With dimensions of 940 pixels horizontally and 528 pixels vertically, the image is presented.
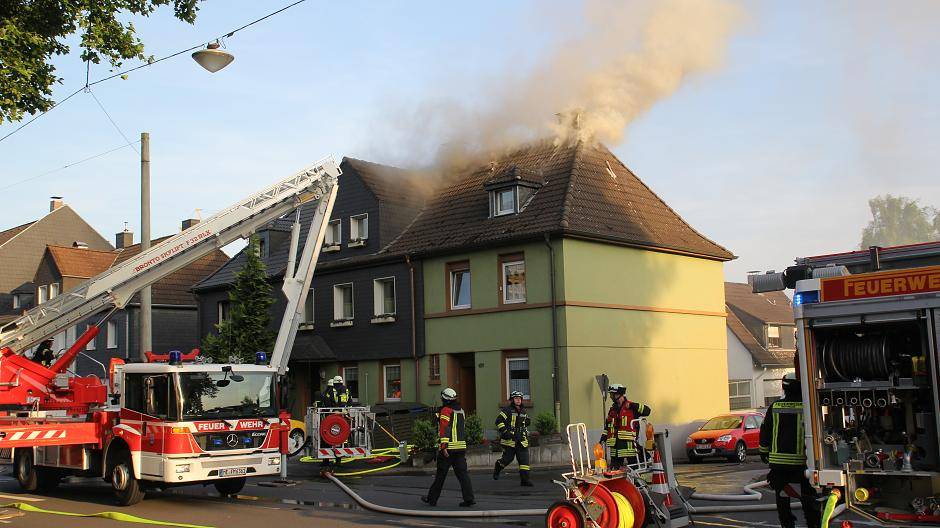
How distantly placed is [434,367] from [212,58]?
14.0 metres

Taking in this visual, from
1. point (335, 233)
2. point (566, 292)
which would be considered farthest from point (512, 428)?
point (335, 233)

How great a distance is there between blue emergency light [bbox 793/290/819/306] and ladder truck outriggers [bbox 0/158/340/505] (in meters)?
9.20

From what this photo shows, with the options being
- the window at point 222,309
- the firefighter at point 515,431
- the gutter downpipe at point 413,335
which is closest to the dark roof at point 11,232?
the window at point 222,309

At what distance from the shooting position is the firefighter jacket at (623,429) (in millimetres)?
12211

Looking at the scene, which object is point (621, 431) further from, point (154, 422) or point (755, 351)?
point (755, 351)

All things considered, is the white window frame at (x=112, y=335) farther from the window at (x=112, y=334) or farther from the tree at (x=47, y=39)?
the tree at (x=47, y=39)

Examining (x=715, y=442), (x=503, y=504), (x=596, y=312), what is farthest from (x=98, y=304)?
(x=715, y=442)

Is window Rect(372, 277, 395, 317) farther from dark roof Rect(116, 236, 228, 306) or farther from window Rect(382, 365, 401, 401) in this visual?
dark roof Rect(116, 236, 228, 306)

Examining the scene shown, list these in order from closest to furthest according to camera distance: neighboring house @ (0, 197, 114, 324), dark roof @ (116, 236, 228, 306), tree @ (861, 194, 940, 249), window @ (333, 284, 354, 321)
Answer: window @ (333, 284, 354, 321), dark roof @ (116, 236, 228, 306), neighboring house @ (0, 197, 114, 324), tree @ (861, 194, 940, 249)

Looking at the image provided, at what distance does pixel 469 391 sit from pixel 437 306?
8.98 feet

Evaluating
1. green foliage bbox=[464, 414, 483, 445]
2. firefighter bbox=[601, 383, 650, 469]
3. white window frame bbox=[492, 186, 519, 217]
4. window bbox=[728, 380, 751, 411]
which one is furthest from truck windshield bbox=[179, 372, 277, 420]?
window bbox=[728, 380, 751, 411]

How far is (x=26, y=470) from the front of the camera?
657 inches

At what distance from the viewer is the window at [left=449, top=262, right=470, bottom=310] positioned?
89.3ft

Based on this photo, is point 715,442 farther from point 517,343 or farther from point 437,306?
point 437,306
